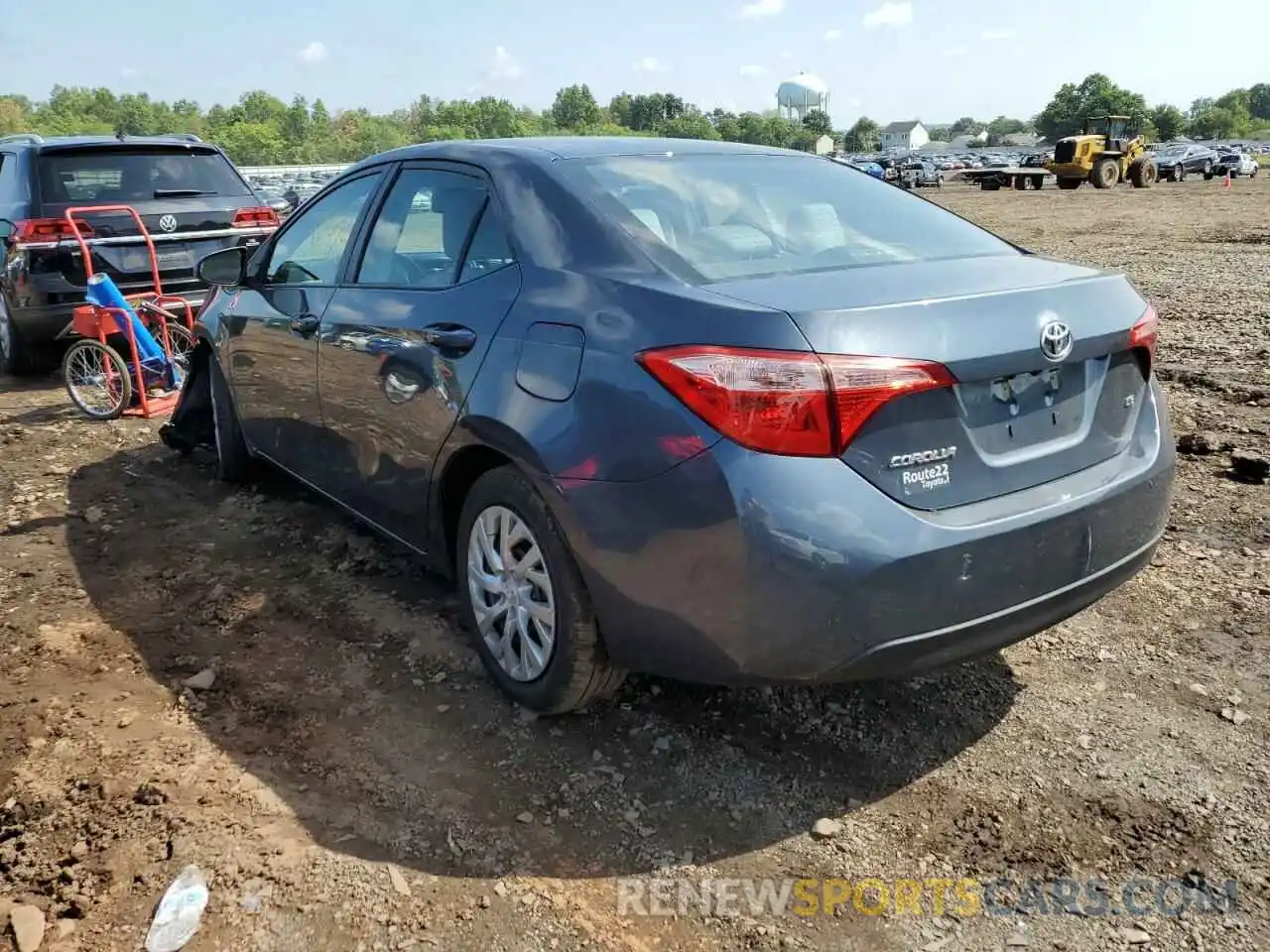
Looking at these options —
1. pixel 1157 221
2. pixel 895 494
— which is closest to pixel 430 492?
pixel 895 494

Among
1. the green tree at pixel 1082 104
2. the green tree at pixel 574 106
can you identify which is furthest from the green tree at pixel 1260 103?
the green tree at pixel 574 106

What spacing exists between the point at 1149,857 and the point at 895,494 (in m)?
1.10

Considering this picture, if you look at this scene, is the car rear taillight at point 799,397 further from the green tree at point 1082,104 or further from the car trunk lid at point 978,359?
the green tree at point 1082,104

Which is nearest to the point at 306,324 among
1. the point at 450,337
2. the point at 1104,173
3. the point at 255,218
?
the point at 450,337

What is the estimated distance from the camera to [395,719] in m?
3.19

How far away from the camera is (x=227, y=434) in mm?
5285

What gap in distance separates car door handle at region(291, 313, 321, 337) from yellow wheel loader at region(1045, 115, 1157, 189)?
39041 mm

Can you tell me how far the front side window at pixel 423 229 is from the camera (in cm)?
337

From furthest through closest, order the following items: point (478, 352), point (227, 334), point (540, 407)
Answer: point (227, 334) → point (478, 352) → point (540, 407)

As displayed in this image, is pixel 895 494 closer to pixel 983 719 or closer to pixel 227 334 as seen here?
pixel 983 719

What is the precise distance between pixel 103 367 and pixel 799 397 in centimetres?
598

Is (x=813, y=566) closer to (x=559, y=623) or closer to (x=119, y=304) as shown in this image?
(x=559, y=623)

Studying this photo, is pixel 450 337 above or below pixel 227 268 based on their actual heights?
below

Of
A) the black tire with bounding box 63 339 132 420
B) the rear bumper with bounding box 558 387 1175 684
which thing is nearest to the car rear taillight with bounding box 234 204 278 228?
the black tire with bounding box 63 339 132 420
